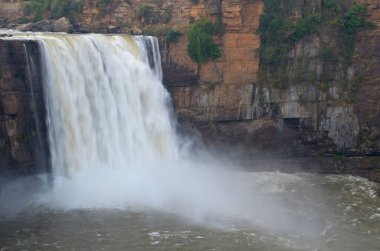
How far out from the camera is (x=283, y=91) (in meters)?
34.4

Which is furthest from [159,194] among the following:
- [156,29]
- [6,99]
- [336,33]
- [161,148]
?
[336,33]

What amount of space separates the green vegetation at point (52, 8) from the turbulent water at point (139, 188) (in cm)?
722

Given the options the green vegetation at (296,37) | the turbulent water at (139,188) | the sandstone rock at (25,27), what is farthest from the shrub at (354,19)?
the sandstone rock at (25,27)

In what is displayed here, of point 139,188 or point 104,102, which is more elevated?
point 104,102

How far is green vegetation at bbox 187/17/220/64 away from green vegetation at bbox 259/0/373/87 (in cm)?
279

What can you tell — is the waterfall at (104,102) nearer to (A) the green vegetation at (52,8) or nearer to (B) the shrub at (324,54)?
(A) the green vegetation at (52,8)

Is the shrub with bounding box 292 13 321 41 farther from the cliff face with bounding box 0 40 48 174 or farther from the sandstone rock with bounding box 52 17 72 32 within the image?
the cliff face with bounding box 0 40 48 174

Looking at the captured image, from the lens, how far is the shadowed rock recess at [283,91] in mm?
34031

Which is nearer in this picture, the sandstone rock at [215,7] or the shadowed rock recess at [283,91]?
the shadowed rock recess at [283,91]

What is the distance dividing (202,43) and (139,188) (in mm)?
9848

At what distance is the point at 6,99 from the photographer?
26.7m

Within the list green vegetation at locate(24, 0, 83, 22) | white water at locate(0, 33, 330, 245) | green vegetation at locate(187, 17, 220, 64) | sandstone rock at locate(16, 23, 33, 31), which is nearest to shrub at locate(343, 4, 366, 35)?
green vegetation at locate(187, 17, 220, 64)

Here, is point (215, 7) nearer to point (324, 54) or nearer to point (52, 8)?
point (324, 54)

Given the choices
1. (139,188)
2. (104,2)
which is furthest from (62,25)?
(139,188)
